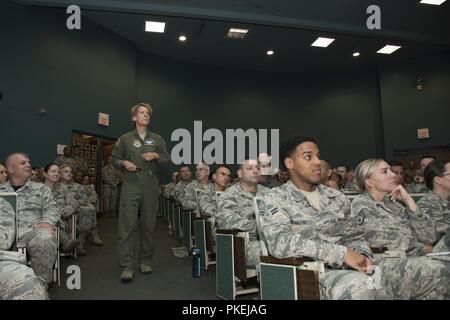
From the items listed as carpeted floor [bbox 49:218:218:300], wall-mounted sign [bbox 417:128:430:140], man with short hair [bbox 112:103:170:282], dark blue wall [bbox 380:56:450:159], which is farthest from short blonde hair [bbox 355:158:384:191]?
wall-mounted sign [bbox 417:128:430:140]

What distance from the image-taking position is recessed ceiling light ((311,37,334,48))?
831cm

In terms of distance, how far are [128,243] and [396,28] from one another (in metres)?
7.22

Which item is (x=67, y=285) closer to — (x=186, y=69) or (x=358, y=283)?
(x=358, y=283)

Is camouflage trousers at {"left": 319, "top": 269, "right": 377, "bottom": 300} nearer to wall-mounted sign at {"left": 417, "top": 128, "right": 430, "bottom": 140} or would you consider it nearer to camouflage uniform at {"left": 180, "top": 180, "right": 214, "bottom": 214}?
camouflage uniform at {"left": 180, "top": 180, "right": 214, "bottom": 214}

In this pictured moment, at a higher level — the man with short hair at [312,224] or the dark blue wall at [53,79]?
the dark blue wall at [53,79]

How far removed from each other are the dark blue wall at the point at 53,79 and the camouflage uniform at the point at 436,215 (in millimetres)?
6062

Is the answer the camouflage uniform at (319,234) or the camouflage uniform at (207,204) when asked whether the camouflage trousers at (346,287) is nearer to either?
the camouflage uniform at (319,234)

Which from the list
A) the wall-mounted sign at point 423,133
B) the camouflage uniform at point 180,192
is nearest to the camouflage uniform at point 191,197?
the camouflage uniform at point 180,192

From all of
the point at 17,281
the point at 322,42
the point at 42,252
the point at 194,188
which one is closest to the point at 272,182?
the point at 194,188

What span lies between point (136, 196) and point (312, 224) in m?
1.89

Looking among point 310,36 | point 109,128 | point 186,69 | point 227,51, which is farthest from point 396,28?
point 109,128

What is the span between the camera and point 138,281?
3.05m

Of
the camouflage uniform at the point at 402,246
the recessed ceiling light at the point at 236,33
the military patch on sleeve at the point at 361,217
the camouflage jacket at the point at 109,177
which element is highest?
the recessed ceiling light at the point at 236,33

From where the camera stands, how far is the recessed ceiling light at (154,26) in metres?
7.45
